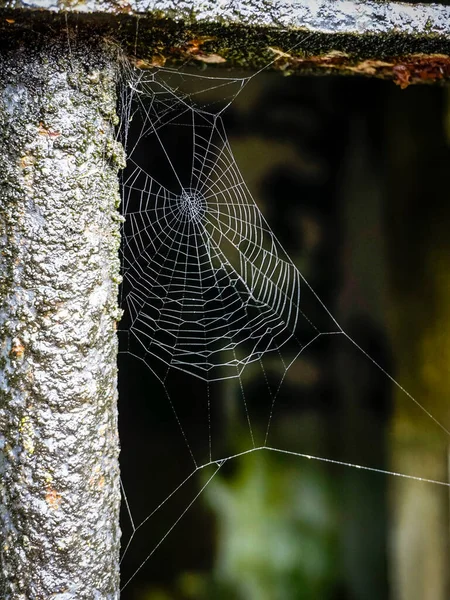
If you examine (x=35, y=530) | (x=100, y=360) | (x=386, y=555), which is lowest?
(x=386, y=555)

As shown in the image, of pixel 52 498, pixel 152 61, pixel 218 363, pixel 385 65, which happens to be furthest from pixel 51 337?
pixel 218 363

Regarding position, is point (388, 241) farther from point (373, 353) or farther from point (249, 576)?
point (249, 576)

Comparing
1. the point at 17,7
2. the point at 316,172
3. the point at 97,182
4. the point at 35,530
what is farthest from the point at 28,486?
the point at 316,172

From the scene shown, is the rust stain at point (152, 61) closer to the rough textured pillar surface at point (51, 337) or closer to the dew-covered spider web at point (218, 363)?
the rough textured pillar surface at point (51, 337)

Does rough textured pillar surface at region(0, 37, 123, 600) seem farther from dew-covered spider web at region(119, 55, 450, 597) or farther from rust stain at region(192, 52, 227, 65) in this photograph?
dew-covered spider web at region(119, 55, 450, 597)

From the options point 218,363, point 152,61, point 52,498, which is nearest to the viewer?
point 52,498

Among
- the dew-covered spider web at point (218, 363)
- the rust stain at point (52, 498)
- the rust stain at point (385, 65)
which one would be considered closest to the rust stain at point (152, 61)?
the rust stain at point (385, 65)

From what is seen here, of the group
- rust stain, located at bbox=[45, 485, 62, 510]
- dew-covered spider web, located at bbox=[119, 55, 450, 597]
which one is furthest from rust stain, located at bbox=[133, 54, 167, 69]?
dew-covered spider web, located at bbox=[119, 55, 450, 597]

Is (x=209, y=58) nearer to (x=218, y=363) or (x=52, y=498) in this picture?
(x=52, y=498)
